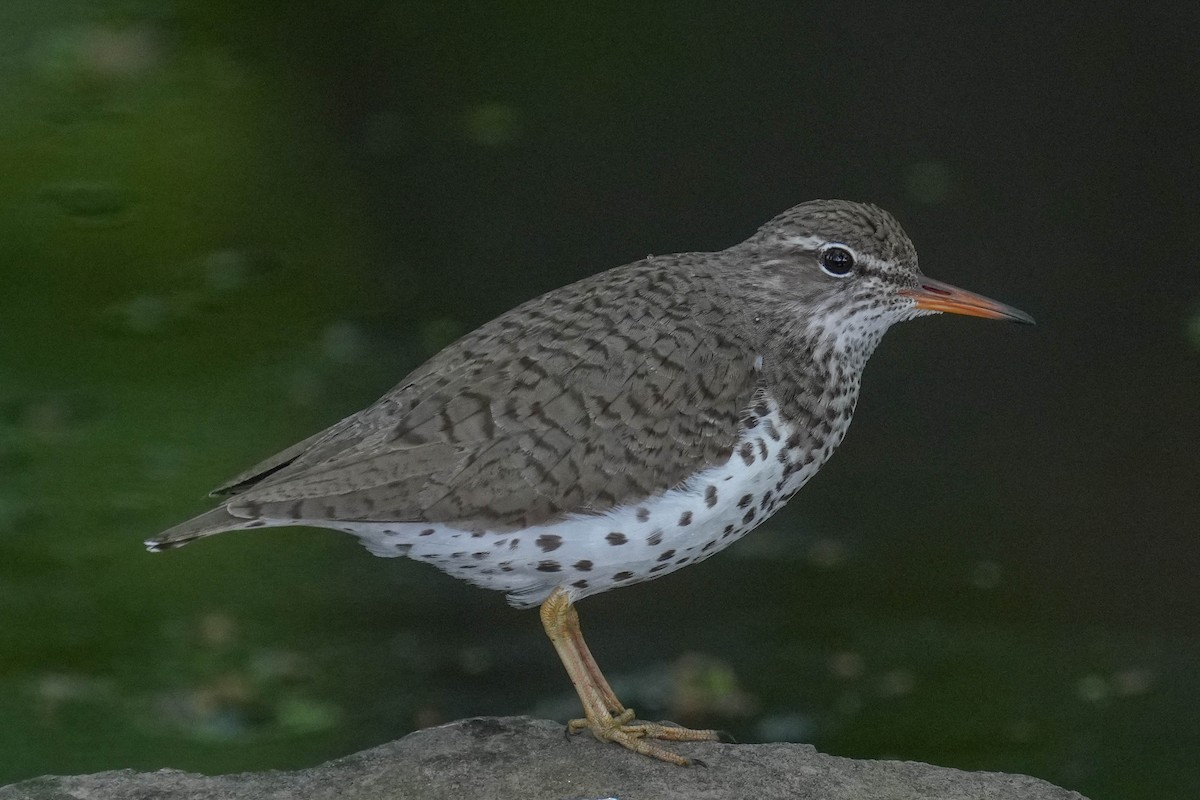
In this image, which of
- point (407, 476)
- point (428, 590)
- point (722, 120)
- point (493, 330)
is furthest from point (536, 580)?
point (722, 120)

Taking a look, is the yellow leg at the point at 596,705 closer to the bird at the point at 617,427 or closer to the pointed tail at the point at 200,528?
the bird at the point at 617,427

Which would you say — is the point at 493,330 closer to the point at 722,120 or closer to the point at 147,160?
the point at 722,120

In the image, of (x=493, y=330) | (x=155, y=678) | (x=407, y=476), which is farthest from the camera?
(x=155, y=678)

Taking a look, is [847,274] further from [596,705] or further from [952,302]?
[596,705]

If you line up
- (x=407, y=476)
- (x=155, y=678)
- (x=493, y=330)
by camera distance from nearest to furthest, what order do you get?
(x=407, y=476)
(x=493, y=330)
(x=155, y=678)

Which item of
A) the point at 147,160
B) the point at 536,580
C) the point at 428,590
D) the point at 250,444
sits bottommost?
the point at 536,580

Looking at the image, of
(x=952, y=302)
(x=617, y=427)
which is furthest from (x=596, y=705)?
(x=952, y=302)
